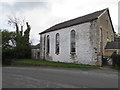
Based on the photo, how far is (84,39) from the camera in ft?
86.8

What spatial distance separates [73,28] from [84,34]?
3.21m

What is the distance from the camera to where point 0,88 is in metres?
8.30

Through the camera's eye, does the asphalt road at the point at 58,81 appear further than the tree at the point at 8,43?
No

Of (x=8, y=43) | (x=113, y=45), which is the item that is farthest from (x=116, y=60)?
(x=8, y=43)

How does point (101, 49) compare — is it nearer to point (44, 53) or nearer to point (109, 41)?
point (109, 41)

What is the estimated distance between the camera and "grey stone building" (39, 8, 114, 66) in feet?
81.8

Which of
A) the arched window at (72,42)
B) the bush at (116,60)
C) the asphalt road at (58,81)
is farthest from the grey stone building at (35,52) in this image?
the asphalt road at (58,81)

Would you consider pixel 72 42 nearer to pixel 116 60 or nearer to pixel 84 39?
pixel 84 39

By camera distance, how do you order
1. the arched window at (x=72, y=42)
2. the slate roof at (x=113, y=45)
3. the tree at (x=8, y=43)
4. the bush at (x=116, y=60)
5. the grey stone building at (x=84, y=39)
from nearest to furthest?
1. the bush at (x=116, y=60)
2. the grey stone building at (x=84, y=39)
3. the slate roof at (x=113, y=45)
4. the arched window at (x=72, y=42)
5. the tree at (x=8, y=43)

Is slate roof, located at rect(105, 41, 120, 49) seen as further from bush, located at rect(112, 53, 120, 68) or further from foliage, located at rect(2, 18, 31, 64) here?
foliage, located at rect(2, 18, 31, 64)

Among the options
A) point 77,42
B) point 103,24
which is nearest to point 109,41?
point 103,24

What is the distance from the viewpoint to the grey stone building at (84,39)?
24.9 meters

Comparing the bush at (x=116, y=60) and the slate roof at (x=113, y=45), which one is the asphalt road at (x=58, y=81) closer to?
the bush at (x=116, y=60)

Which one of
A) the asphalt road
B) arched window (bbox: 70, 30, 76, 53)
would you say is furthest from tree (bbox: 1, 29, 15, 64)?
the asphalt road
